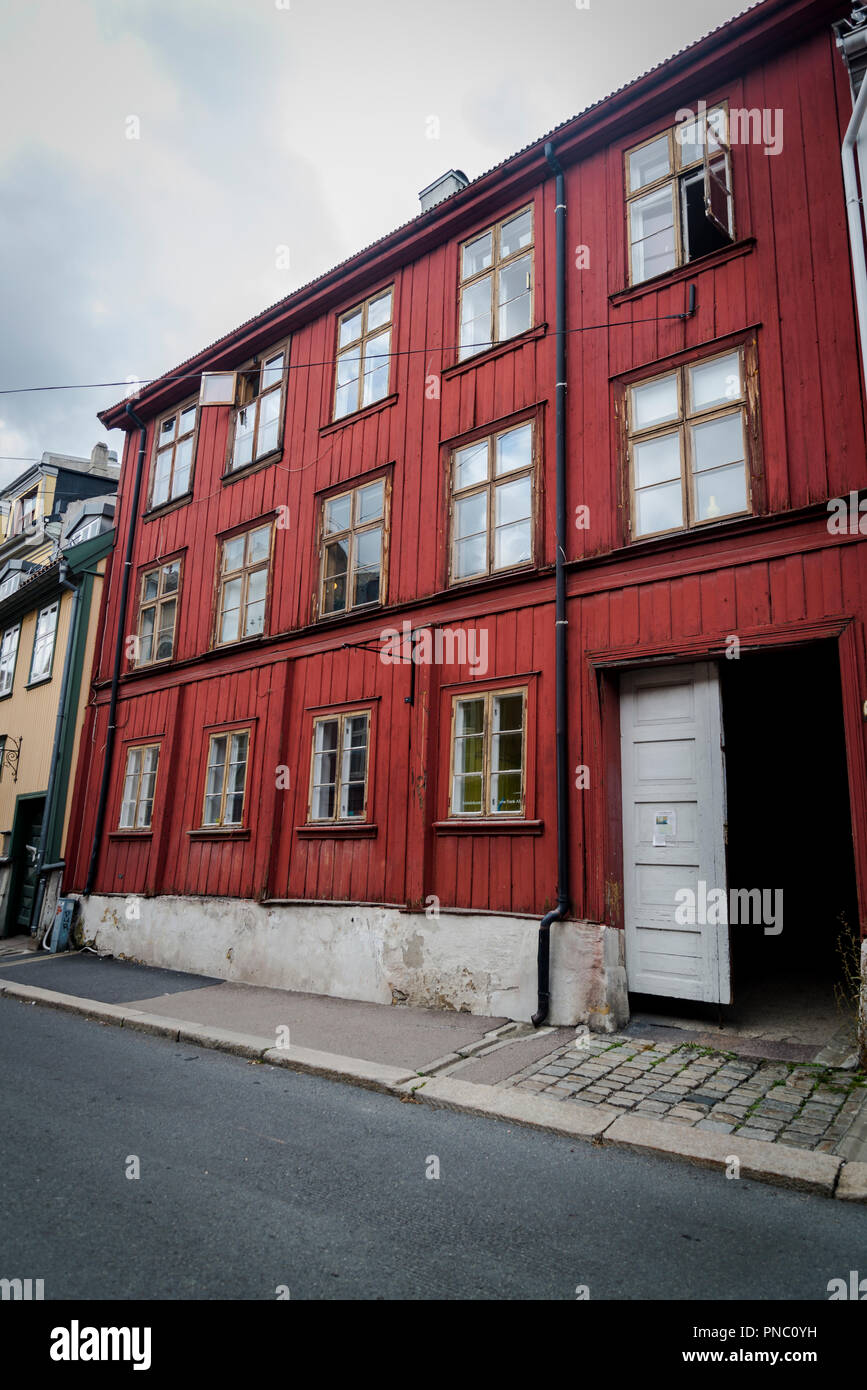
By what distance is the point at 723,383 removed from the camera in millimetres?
8000

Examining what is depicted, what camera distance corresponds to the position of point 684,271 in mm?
8469

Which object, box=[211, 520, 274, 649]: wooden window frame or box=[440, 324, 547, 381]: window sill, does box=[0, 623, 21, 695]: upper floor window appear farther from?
box=[440, 324, 547, 381]: window sill

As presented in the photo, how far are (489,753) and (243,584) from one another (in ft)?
20.1

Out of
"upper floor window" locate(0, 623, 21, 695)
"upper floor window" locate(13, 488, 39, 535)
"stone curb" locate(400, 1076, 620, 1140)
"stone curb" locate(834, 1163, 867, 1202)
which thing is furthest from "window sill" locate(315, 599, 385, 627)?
"upper floor window" locate(13, 488, 39, 535)

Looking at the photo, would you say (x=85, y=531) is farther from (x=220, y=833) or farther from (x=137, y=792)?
(x=220, y=833)

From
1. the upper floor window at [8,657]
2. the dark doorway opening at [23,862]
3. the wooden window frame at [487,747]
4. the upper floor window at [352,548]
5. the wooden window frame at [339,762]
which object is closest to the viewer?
the wooden window frame at [487,747]

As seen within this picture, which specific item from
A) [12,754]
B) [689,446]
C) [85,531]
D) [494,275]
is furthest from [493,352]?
→ [12,754]

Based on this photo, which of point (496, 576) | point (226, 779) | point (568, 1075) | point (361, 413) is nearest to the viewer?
point (568, 1075)

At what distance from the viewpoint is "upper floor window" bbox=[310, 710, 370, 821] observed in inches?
415

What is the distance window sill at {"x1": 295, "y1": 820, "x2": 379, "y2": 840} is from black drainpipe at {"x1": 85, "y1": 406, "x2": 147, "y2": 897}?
17.9 feet

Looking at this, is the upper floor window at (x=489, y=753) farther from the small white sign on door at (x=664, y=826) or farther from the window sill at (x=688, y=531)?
the window sill at (x=688, y=531)

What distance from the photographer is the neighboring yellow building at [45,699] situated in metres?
16.0

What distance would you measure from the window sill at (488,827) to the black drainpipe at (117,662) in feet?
26.2

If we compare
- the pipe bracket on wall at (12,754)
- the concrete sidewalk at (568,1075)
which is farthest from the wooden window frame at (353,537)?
the pipe bracket on wall at (12,754)
